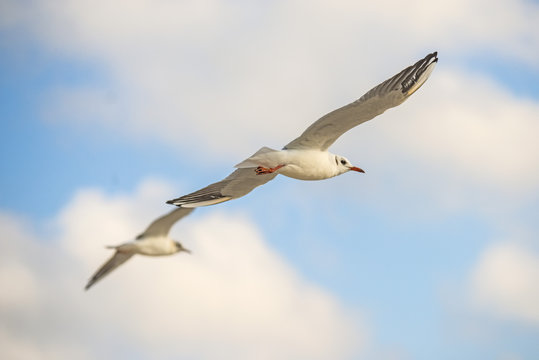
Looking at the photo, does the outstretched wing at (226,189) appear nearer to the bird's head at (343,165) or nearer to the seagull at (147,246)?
the bird's head at (343,165)

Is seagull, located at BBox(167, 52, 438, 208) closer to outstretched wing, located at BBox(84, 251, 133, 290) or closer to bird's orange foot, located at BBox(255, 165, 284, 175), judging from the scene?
bird's orange foot, located at BBox(255, 165, 284, 175)

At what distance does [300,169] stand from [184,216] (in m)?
7.82

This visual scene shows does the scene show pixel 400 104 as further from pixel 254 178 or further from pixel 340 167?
pixel 254 178

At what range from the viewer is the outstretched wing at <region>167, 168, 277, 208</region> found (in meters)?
14.5

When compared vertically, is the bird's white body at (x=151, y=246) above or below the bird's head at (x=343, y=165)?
above

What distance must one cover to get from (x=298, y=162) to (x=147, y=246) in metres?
9.40

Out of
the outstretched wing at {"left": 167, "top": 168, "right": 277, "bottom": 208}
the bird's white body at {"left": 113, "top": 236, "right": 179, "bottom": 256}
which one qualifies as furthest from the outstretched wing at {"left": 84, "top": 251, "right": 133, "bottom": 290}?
the outstretched wing at {"left": 167, "top": 168, "right": 277, "bottom": 208}

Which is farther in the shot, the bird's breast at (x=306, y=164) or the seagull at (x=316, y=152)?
the bird's breast at (x=306, y=164)

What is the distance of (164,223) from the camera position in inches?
845

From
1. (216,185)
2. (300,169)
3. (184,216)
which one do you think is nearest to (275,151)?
(300,169)

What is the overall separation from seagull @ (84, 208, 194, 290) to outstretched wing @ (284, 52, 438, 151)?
26.5 feet

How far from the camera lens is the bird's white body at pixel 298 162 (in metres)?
13.7

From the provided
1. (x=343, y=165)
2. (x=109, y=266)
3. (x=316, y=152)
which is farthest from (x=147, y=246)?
(x=316, y=152)

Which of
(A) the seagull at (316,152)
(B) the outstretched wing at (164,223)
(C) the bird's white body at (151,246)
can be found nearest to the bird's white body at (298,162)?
(A) the seagull at (316,152)
